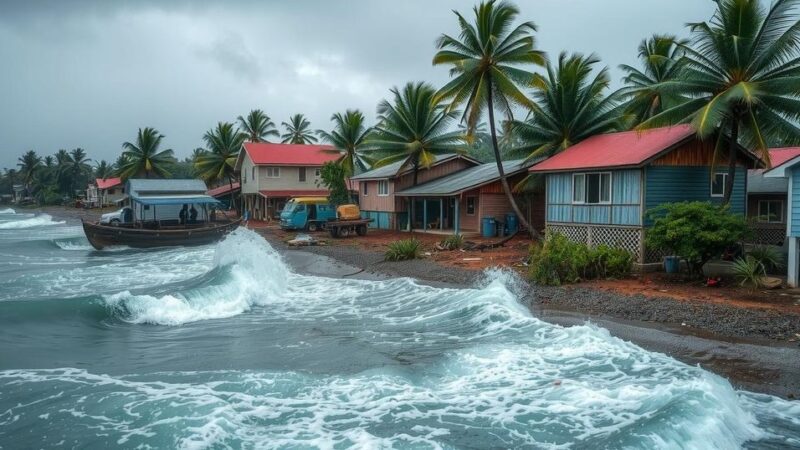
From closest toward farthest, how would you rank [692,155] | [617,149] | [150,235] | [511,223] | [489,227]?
[692,155] < [617,149] < [489,227] < [511,223] < [150,235]

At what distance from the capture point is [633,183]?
19.0 metres

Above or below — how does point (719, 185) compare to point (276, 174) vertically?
below

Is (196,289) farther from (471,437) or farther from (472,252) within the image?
(471,437)

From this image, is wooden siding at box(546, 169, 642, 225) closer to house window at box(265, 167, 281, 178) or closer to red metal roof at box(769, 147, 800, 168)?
red metal roof at box(769, 147, 800, 168)

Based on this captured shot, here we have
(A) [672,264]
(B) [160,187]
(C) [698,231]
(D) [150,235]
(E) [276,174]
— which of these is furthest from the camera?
(E) [276,174]

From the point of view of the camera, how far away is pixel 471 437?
712 cm

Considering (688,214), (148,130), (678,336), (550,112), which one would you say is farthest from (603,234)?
(148,130)

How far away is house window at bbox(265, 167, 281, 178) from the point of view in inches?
1881

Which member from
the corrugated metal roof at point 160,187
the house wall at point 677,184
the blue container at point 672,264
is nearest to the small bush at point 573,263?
the blue container at point 672,264

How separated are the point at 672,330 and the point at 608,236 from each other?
8841 mm

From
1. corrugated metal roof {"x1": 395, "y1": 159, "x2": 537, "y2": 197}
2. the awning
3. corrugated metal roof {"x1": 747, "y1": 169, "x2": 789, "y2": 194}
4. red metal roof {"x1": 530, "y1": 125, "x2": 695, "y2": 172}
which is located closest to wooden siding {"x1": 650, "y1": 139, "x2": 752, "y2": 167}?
red metal roof {"x1": 530, "y1": 125, "x2": 695, "y2": 172}

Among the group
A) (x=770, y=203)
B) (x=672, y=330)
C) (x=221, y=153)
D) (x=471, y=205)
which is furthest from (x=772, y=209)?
(x=221, y=153)

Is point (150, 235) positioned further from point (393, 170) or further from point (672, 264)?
point (672, 264)

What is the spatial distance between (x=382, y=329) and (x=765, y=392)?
7249 millimetres
